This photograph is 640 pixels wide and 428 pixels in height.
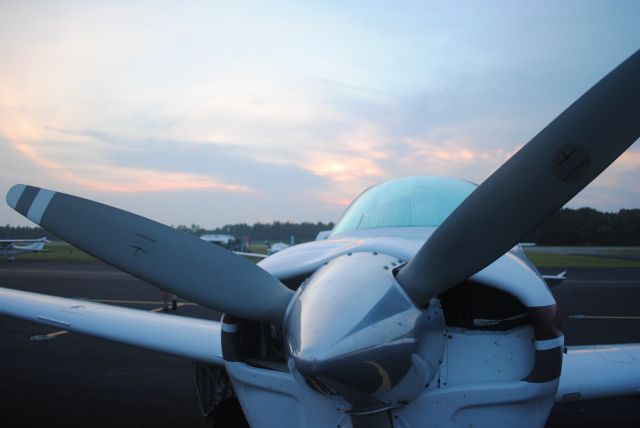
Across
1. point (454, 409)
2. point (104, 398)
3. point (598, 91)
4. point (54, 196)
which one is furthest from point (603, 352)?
point (104, 398)

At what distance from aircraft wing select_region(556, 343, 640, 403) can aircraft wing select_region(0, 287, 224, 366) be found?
101 inches

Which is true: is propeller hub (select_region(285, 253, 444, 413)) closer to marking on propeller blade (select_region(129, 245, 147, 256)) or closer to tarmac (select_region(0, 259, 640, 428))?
marking on propeller blade (select_region(129, 245, 147, 256))

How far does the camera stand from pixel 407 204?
3.64m

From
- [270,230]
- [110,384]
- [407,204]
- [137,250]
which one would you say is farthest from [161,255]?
[270,230]

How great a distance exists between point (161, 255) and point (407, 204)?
205 cm

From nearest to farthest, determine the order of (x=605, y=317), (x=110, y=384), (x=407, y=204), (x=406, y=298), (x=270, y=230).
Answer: (x=406, y=298) → (x=407, y=204) → (x=110, y=384) → (x=605, y=317) → (x=270, y=230)

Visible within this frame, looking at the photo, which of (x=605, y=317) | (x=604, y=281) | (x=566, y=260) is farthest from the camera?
(x=566, y=260)

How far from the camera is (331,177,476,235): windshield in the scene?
349 cm

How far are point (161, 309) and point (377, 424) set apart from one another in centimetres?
1097

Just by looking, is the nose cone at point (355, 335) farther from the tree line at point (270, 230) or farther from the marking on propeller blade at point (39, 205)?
the tree line at point (270, 230)

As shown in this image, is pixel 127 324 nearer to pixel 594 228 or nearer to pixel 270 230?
pixel 594 228

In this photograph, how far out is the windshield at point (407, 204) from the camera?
11.4ft

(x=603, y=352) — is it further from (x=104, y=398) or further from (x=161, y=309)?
(x=161, y=309)

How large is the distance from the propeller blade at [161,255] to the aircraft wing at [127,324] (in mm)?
1576
